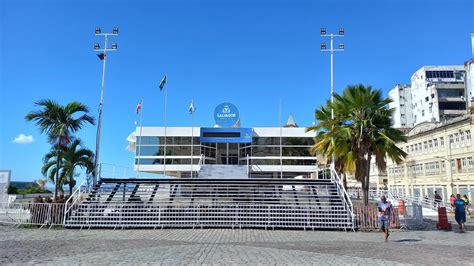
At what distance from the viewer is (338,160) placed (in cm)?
1995

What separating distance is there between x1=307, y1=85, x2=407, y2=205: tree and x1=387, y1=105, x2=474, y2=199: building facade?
36787 millimetres

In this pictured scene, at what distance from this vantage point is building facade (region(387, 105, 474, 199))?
1891 inches

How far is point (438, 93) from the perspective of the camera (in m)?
78.4

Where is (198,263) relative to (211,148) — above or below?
below

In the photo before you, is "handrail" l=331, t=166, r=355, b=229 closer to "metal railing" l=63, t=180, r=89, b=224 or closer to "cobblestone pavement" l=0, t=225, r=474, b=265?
"cobblestone pavement" l=0, t=225, r=474, b=265

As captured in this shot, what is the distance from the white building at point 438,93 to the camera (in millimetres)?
77312

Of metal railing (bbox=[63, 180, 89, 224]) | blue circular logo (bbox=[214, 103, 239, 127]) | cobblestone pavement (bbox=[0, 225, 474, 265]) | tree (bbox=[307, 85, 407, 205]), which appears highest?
blue circular logo (bbox=[214, 103, 239, 127])

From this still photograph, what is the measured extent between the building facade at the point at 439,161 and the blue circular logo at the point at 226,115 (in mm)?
31916

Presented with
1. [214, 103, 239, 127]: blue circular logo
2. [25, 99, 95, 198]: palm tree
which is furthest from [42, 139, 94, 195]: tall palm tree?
[214, 103, 239, 127]: blue circular logo

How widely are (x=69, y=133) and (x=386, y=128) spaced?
17448mm

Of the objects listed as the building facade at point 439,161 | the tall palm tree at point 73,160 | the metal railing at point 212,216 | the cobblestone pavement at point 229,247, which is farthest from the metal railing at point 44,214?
the building facade at point 439,161

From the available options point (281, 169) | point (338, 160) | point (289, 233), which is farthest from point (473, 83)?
point (289, 233)

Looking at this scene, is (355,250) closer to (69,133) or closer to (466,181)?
(69,133)

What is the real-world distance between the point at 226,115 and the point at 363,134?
2236 cm
